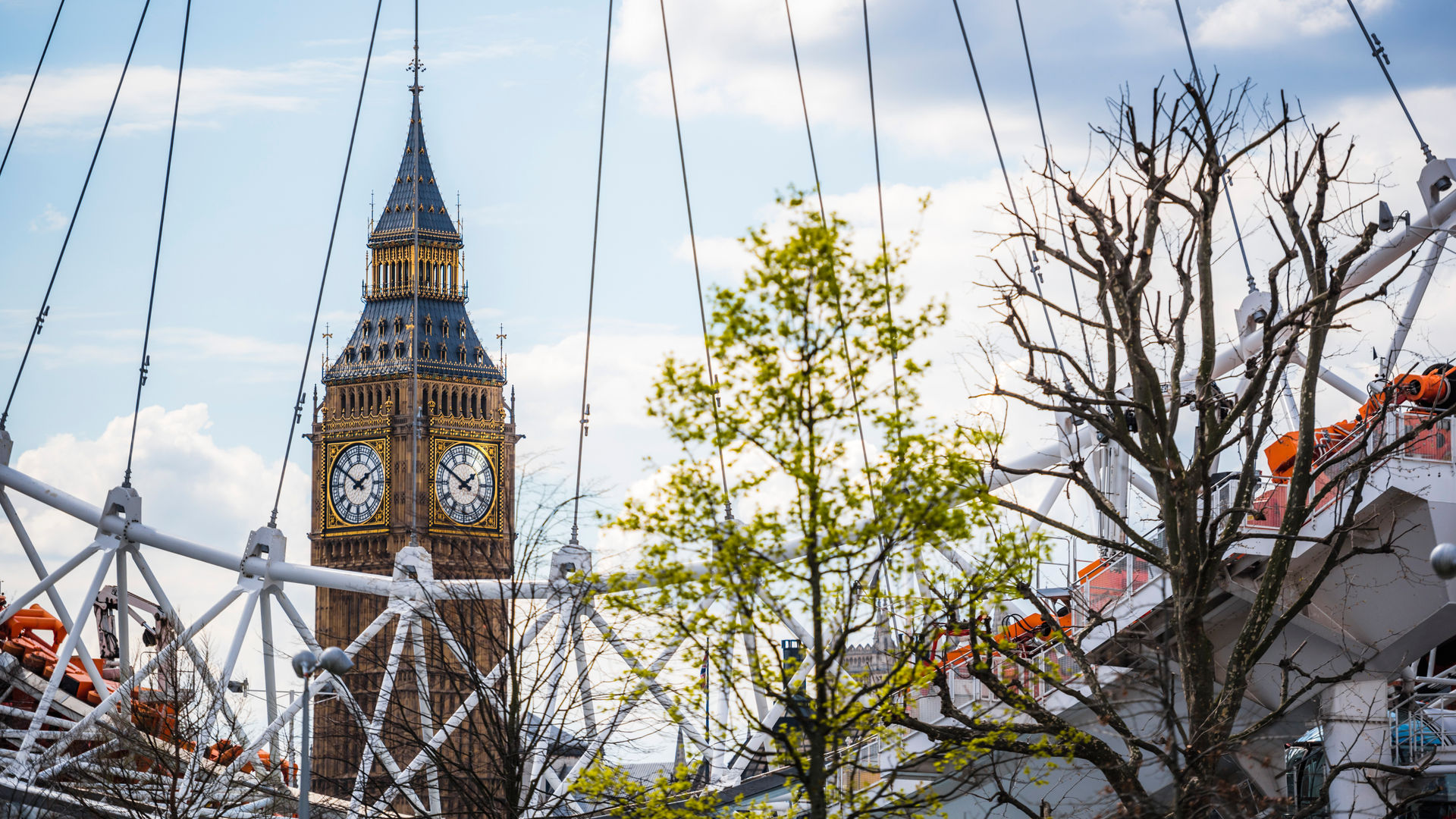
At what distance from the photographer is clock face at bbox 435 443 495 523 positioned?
120188 millimetres

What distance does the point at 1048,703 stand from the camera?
28.5m

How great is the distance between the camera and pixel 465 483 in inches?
4779

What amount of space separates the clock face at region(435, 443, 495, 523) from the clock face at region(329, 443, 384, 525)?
13.6 feet

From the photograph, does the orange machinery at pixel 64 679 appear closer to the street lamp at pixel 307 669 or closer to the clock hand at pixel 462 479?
the street lamp at pixel 307 669

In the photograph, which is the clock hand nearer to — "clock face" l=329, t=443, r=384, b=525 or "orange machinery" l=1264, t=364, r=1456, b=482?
"clock face" l=329, t=443, r=384, b=525

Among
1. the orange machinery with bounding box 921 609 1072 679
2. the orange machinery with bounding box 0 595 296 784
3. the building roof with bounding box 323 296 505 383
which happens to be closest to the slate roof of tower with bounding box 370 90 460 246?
the building roof with bounding box 323 296 505 383

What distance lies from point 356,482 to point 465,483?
24.3 feet

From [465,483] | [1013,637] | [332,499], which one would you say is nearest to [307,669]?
[1013,637]

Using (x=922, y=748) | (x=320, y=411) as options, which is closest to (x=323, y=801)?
(x=922, y=748)

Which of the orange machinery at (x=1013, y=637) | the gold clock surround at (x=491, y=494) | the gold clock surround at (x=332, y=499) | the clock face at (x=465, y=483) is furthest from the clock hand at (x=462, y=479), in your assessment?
the orange machinery at (x=1013, y=637)

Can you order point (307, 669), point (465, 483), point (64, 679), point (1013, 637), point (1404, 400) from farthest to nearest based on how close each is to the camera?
point (465, 483) → point (64, 679) → point (1013, 637) → point (1404, 400) → point (307, 669)

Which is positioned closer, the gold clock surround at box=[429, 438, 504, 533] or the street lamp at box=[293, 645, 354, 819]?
the street lamp at box=[293, 645, 354, 819]

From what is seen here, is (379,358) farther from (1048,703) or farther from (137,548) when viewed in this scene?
(1048,703)

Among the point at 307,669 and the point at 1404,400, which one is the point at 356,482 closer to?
the point at 307,669
